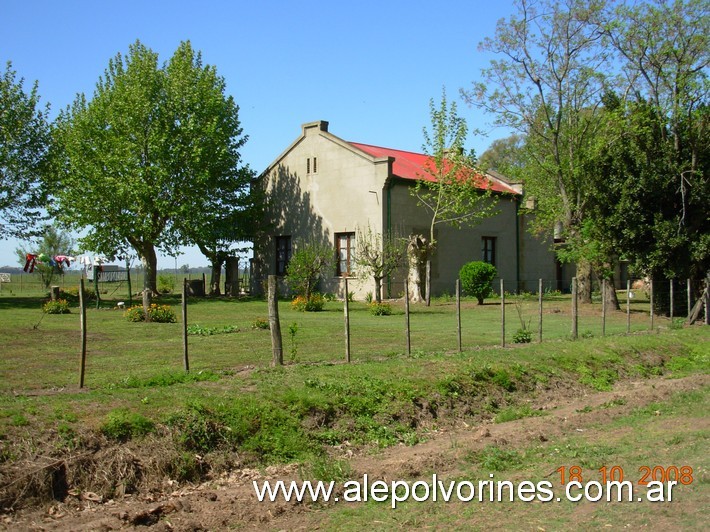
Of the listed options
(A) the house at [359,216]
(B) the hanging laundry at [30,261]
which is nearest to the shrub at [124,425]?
(A) the house at [359,216]

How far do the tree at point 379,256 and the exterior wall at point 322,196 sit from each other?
93 cm

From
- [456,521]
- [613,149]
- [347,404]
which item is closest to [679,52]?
[613,149]

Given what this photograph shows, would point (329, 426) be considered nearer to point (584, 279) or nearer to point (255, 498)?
point (255, 498)

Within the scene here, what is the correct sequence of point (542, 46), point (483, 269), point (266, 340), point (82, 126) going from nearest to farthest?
point (266, 340) → point (542, 46) → point (483, 269) → point (82, 126)

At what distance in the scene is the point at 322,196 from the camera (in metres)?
38.5

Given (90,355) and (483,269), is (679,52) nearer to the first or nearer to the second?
(483,269)

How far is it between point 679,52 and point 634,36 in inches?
61.7

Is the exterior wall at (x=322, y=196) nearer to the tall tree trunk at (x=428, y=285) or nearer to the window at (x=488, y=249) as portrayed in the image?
the tall tree trunk at (x=428, y=285)

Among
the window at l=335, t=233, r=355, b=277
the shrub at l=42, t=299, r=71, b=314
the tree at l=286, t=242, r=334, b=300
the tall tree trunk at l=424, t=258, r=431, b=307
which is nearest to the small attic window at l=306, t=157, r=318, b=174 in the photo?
the window at l=335, t=233, r=355, b=277

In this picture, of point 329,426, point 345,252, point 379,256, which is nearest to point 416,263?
point 379,256

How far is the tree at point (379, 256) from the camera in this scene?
3250 centimetres

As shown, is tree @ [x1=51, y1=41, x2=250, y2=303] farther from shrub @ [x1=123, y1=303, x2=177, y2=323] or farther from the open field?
the open field

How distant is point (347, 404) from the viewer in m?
11.0

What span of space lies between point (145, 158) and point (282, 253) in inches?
360
